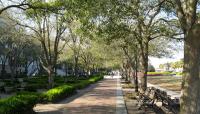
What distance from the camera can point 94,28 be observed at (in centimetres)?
1742

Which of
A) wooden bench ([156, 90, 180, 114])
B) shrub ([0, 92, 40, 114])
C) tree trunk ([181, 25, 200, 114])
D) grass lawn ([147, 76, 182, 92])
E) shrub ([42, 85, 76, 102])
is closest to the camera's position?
tree trunk ([181, 25, 200, 114])

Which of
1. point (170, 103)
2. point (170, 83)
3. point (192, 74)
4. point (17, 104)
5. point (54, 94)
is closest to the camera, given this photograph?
point (192, 74)

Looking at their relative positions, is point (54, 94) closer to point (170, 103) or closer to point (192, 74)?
point (170, 103)

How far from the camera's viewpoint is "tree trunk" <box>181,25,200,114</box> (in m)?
9.04

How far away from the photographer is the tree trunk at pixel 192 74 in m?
9.04

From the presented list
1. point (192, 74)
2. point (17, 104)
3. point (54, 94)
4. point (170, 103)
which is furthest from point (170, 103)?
point (192, 74)

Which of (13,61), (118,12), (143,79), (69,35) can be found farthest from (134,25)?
(13,61)

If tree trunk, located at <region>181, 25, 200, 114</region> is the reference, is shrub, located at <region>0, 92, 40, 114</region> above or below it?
below

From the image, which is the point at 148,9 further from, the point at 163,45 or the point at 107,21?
the point at 163,45

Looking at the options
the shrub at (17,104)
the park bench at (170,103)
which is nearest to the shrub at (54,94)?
the shrub at (17,104)

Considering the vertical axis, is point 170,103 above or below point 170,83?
below

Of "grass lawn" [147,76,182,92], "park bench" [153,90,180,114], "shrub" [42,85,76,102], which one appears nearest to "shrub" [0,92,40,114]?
"shrub" [42,85,76,102]

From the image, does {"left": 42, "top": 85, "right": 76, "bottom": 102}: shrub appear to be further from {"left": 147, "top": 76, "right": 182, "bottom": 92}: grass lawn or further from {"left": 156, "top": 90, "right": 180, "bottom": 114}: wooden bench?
{"left": 147, "top": 76, "right": 182, "bottom": 92}: grass lawn

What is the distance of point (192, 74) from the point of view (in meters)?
9.13
